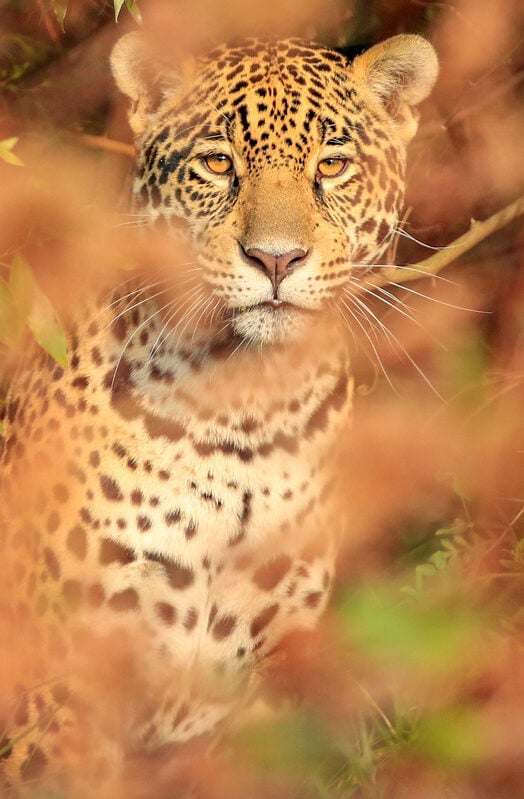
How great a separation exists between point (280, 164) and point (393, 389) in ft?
3.60

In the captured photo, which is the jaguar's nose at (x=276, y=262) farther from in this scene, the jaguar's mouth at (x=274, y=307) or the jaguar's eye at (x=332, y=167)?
the jaguar's eye at (x=332, y=167)

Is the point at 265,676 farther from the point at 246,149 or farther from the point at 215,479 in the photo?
the point at 246,149

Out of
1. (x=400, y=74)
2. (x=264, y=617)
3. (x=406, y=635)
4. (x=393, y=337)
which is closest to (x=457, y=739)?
(x=406, y=635)

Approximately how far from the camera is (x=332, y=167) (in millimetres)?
3035

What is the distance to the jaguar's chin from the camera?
2.82m

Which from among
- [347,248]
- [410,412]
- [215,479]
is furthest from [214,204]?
[410,412]

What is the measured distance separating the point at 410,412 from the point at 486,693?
1.34 meters

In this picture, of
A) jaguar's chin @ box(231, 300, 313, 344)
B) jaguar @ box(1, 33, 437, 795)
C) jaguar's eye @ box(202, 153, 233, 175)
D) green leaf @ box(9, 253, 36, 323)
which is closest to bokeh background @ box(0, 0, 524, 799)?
green leaf @ box(9, 253, 36, 323)

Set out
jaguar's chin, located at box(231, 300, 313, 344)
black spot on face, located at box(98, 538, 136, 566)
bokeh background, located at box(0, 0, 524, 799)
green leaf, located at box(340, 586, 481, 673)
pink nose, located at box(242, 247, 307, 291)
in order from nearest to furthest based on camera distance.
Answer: green leaf, located at box(340, 586, 481, 673)
bokeh background, located at box(0, 0, 524, 799)
pink nose, located at box(242, 247, 307, 291)
jaguar's chin, located at box(231, 300, 313, 344)
black spot on face, located at box(98, 538, 136, 566)

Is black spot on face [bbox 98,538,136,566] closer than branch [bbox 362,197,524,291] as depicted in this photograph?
Yes

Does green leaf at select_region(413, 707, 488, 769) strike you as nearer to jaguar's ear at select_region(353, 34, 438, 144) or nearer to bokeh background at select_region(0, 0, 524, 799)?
bokeh background at select_region(0, 0, 524, 799)

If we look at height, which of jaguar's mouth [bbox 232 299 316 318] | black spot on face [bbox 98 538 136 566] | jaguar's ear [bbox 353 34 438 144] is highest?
jaguar's ear [bbox 353 34 438 144]

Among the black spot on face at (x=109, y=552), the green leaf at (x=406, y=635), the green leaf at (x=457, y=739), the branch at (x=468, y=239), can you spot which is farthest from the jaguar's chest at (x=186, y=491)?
the green leaf at (x=406, y=635)

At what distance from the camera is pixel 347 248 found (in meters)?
2.97
